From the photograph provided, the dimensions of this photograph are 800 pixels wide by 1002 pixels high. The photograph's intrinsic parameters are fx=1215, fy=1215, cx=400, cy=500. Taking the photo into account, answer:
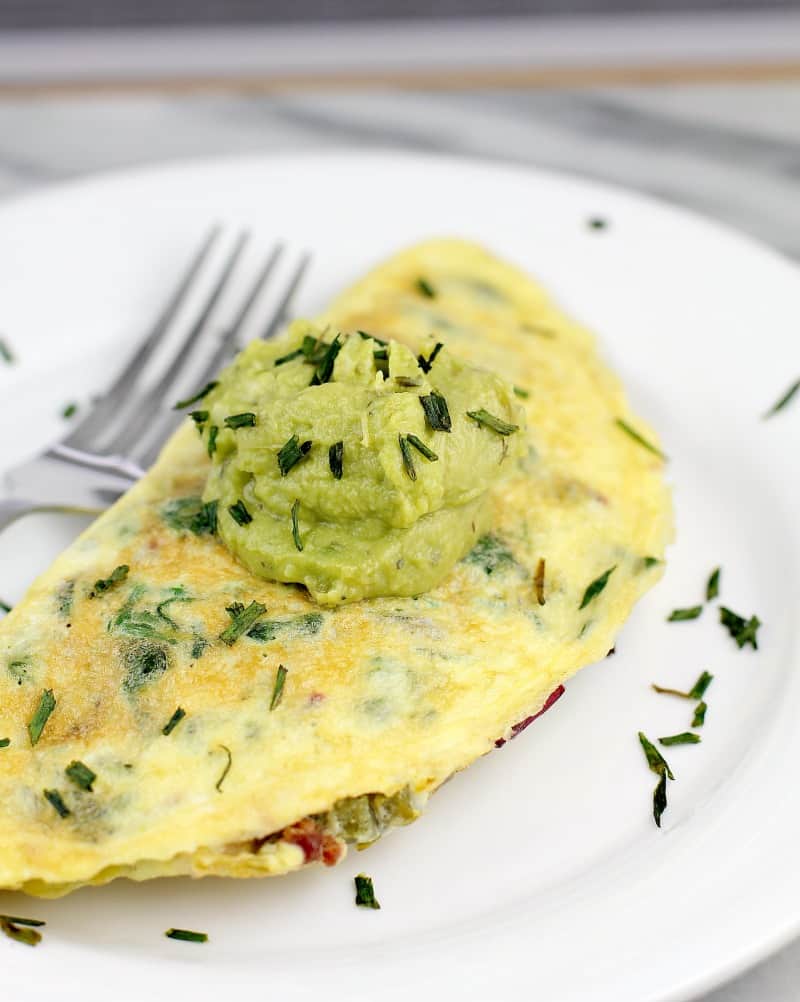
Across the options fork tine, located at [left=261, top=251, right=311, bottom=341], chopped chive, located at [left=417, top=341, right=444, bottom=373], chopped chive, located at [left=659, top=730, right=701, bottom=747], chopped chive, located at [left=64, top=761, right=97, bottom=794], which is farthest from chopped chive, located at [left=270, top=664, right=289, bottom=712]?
fork tine, located at [left=261, top=251, right=311, bottom=341]

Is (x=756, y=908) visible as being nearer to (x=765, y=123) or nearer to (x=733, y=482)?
(x=733, y=482)

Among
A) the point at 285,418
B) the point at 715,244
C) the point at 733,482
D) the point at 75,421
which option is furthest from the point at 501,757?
the point at 715,244

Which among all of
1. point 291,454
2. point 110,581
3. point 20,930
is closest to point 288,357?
point 291,454

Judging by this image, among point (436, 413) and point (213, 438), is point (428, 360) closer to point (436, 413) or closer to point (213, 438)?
point (436, 413)

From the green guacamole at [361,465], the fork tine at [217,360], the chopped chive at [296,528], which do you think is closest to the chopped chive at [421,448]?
the green guacamole at [361,465]

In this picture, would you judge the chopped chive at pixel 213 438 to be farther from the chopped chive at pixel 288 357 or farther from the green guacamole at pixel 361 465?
the chopped chive at pixel 288 357
